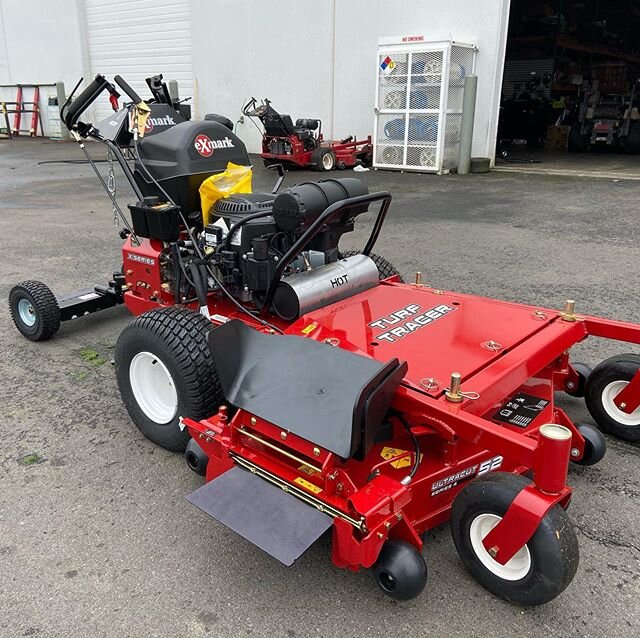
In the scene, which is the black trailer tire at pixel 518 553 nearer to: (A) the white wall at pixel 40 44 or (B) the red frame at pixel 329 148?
(B) the red frame at pixel 329 148

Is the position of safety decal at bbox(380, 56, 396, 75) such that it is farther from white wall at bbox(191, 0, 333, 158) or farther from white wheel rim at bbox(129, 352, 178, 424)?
white wheel rim at bbox(129, 352, 178, 424)

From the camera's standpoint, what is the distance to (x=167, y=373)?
280cm

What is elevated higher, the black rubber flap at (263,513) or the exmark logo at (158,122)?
the exmark logo at (158,122)

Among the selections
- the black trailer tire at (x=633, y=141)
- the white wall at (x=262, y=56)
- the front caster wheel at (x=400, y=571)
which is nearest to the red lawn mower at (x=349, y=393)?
the front caster wheel at (x=400, y=571)

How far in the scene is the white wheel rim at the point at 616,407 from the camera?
9.36 ft

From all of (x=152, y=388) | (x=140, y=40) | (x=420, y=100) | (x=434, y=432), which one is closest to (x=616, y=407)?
(x=434, y=432)

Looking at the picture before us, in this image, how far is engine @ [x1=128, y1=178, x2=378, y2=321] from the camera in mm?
2801

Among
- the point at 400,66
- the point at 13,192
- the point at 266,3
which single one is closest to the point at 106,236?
the point at 13,192

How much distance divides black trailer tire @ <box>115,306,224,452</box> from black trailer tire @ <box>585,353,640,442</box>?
70.1 inches

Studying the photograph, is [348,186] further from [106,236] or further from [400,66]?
[400,66]

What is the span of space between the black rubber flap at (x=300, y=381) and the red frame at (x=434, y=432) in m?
0.07

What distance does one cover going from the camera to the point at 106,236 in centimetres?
737

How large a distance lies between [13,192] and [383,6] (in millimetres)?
8095

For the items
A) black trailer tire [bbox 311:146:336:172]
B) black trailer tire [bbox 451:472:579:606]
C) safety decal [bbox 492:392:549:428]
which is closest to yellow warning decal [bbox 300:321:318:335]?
safety decal [bbox 492:392:549:428]
